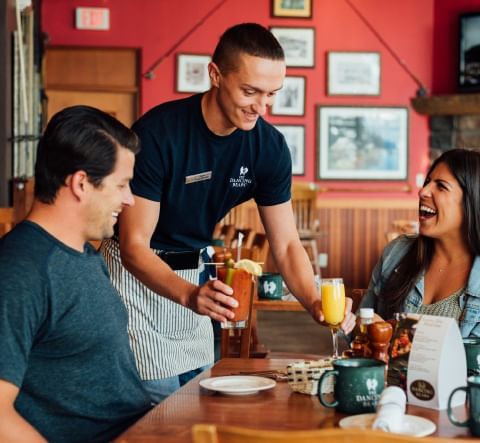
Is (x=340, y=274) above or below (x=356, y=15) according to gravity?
below

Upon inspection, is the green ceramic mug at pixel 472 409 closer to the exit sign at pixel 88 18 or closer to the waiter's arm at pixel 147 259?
the waiter's arm at pixel 147 259

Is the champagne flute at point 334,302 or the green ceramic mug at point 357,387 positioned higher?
the champagne flute at point 334,302

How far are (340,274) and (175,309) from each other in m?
7.61

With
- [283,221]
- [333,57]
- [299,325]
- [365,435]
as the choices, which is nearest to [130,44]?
[333,57]

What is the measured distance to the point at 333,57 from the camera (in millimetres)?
10250

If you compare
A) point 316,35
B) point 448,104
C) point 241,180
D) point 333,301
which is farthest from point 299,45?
point 333,301

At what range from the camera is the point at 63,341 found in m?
1.93

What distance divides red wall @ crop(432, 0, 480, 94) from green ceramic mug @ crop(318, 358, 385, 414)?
8742mm

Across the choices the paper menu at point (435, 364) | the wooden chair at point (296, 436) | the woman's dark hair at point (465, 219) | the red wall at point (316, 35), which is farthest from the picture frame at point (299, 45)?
the wooden chair at point (296, 436)

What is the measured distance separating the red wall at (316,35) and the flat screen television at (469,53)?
426 mm

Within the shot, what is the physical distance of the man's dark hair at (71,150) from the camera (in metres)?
1.98

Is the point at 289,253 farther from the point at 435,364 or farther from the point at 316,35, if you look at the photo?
the point at 316,35

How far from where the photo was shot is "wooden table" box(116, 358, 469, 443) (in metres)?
1.80

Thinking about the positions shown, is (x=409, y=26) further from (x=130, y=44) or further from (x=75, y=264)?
(x=75, y=264)
